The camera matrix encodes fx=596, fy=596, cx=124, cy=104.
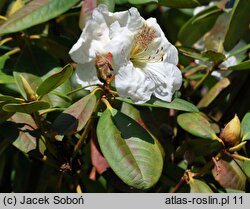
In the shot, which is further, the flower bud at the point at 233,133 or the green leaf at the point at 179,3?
the green leaf at the point at 179,3

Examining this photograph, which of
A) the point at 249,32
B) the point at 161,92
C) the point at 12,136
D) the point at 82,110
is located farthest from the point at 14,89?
the point at 249,32

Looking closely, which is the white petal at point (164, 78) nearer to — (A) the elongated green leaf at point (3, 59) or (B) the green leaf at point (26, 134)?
(B) the green leaf at point (26, 134)

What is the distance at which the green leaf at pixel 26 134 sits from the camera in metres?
1.42

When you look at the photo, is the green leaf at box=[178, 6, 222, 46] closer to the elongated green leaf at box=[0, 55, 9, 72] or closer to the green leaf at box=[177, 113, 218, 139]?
the green leaf at box=[177, 113, 218, 139]

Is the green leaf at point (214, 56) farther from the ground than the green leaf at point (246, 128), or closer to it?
farther from the ground

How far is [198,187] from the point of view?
1486 mm

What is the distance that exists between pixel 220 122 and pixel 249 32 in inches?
12.3

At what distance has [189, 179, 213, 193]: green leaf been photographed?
148cm

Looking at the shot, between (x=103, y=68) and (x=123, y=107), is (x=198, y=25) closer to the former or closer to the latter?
(x=123, y=107)

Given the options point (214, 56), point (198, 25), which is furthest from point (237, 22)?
point (198, 25)

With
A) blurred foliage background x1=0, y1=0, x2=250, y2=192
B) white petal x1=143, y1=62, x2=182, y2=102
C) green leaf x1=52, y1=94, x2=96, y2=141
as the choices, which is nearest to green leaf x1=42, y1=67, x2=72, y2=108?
blurred foliage background x1=0, y1=0, x2=250, y2=192

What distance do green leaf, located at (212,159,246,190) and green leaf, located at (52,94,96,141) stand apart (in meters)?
0.39

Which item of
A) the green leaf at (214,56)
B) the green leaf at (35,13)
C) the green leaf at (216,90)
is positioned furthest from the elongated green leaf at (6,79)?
the green leaf at (216,90)

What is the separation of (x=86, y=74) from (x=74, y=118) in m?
0.14
